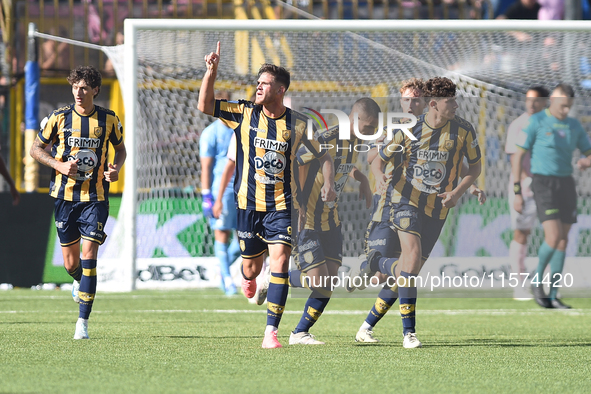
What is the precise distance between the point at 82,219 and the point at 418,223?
7.82 feet

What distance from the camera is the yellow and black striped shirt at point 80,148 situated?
638cm

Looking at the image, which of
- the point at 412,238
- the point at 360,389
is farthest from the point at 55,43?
the point at 360,389

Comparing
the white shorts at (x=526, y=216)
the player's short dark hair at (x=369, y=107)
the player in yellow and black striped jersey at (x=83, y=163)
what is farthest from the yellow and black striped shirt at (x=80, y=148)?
the white shorts at (x=526, y=216)

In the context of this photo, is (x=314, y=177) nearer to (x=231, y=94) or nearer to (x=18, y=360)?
(x=18, y=360)

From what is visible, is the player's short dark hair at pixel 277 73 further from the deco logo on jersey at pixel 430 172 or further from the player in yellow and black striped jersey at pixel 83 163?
the player in yellow and black striped jersey at pixel 83 163

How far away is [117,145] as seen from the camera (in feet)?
21.8

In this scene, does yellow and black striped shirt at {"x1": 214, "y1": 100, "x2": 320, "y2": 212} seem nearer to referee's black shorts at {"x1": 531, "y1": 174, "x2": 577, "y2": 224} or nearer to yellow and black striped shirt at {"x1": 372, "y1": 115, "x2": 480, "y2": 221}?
yellow and black striped shirt at {"x1": 372, "y1": 115, "x2": 480, "y2": 221}

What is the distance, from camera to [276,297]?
5.81 m

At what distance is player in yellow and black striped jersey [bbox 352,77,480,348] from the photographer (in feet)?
19.7

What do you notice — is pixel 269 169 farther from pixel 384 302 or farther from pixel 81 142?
pixel 81 142

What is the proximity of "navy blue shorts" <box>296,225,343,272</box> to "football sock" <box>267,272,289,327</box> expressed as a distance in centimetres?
45

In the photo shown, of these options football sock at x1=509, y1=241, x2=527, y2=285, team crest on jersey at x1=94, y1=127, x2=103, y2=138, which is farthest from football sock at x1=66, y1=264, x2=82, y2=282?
football sock at x1=509, y1=241, x2=527, y2=285

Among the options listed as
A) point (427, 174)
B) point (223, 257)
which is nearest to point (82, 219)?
point (427, 174)

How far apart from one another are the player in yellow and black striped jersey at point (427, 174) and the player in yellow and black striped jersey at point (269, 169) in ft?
2.44
